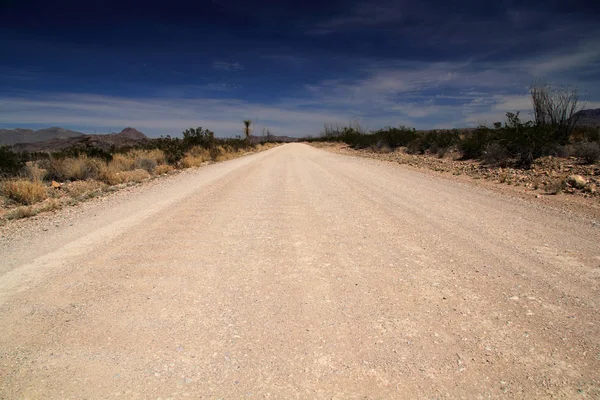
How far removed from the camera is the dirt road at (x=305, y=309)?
2.32 meters

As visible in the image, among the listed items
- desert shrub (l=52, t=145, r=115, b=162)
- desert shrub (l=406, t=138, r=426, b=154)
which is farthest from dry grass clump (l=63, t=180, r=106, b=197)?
desert shrub (l=406, t=138, r=426, b=154)

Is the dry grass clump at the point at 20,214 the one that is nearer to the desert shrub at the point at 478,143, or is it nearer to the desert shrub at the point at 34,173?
the desert shrub at the point at 34,173

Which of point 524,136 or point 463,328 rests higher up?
point 524,136

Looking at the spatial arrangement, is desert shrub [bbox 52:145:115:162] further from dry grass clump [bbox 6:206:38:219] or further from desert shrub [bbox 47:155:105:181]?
dry grass clump [bbox 6:206:38:219]

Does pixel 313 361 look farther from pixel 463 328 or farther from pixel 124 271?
pixel 124 271

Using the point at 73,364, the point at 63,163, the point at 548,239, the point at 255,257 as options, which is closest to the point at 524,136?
the point at 548,239

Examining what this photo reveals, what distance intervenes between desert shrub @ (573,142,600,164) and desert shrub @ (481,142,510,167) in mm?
2319

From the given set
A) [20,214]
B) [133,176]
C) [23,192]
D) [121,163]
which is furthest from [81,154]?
[20,214]

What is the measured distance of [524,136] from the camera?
1305 cm

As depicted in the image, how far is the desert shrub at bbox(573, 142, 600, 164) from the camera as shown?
1064 cm

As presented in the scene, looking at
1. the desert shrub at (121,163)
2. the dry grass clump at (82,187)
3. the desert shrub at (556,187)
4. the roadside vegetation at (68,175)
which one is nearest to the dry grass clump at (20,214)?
the roadside vegetation at (68,175)

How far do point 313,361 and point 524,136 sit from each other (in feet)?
46.0

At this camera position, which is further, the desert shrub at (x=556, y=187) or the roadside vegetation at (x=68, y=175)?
the roadside vegetation at (x=68, y=175)

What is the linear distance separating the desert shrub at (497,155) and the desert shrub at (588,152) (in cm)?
232
